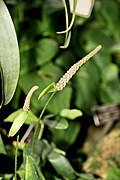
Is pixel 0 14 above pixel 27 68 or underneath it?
above

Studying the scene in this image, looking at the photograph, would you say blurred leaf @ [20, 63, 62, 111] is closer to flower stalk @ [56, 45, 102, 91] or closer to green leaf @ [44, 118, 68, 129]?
green leaf @ [44, 118, 68, 129]

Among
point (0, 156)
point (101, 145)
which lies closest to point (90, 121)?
point (101, 145)

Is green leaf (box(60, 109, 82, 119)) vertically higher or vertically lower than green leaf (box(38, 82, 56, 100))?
lower

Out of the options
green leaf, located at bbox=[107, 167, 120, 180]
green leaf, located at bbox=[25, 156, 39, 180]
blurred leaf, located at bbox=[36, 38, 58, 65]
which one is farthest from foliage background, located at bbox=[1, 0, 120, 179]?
green leaf, located at bbox=[25, 156, 39, 180]

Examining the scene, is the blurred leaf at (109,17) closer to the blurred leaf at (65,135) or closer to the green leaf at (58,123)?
the blurred leaf at (65,135)

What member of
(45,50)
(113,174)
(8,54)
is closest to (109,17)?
(45,50)

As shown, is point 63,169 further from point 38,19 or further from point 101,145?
point 38,19
